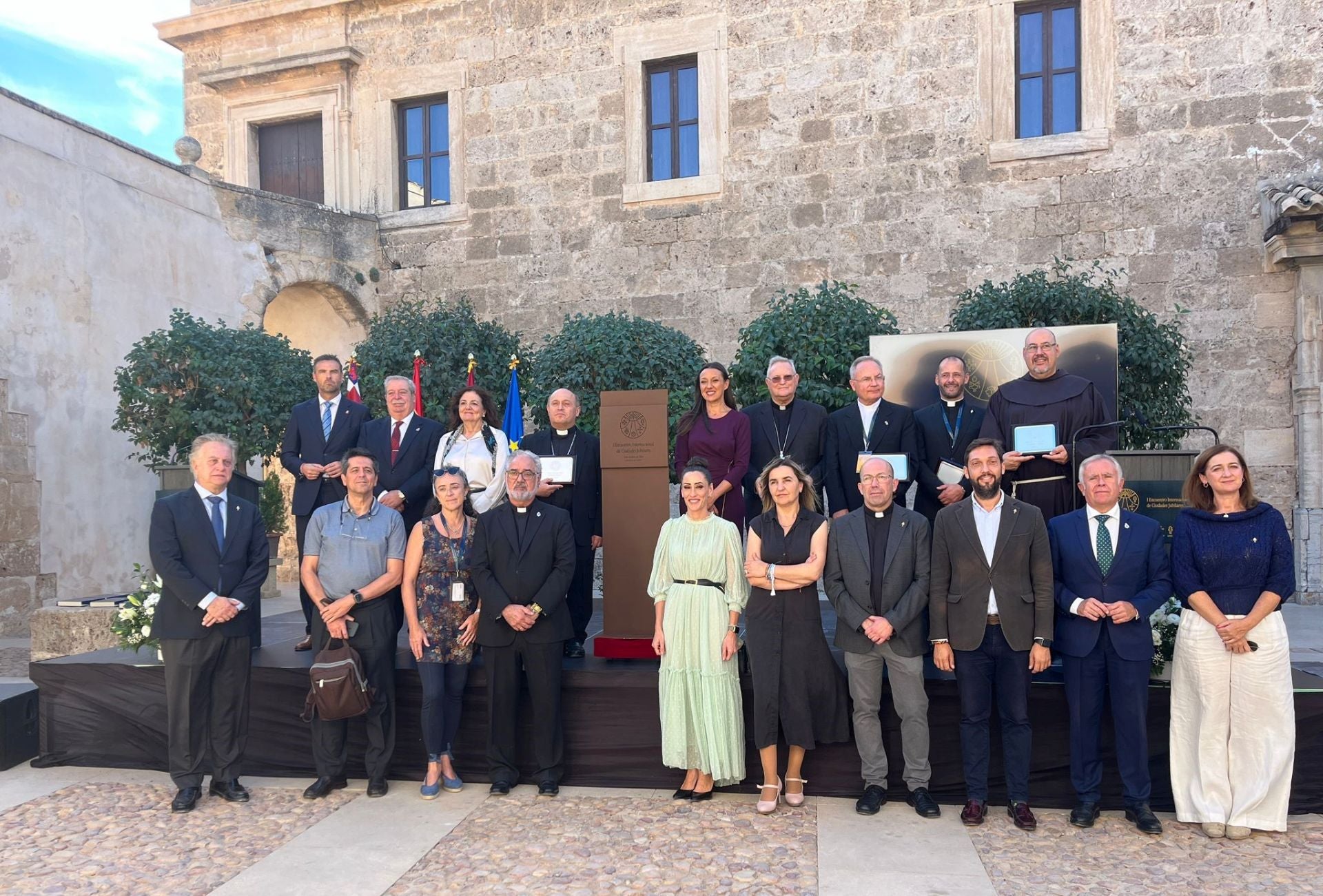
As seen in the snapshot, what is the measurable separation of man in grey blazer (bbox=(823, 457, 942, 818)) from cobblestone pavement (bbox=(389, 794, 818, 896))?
0.48 m

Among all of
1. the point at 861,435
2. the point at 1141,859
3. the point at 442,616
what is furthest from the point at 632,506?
the point at 1141,859

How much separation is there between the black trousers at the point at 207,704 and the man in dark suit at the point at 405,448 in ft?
4.18

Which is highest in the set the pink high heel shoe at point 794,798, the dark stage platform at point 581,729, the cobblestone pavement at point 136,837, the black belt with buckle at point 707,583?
the black belt with buckle at point 707,583

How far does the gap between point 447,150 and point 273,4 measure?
2.88 meters

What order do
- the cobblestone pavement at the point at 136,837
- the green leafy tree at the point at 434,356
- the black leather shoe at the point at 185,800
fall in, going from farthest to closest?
the green leafy tree at the point at 434,356 < the black leather shoe at the point at 185,800 < the cobblestone pavement at the point at 136,837

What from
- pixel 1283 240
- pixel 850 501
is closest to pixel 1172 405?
pixel 1283 240

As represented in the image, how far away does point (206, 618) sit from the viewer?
476cm

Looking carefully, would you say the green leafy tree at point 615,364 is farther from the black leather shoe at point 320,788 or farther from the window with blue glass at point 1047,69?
the window with blue glass at point 1047,69

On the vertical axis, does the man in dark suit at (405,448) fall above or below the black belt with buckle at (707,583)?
above

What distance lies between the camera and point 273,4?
1286cm

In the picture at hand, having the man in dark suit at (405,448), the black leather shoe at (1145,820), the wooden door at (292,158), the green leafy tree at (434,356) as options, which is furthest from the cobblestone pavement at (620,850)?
the wooden door at (292,158)

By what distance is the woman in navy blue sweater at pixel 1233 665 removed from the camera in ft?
13.9

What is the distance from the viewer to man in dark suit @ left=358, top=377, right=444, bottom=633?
19.4 feet

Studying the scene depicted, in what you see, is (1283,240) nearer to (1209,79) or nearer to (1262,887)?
(1209,79)
